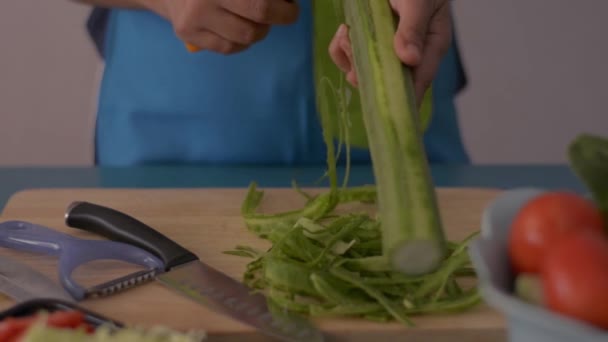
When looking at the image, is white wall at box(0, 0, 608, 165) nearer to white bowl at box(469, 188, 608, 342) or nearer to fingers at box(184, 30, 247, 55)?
fingers at box(184, 30, 247, 55)

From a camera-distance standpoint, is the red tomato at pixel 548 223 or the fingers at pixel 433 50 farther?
the fingers at pixel 433 50

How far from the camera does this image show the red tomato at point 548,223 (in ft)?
1.81

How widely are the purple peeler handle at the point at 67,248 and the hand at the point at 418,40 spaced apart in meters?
0.39

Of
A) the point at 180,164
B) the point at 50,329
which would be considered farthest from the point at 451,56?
the point at 50,329

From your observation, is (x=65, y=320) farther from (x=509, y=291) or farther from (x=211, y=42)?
(x=211, y=42)

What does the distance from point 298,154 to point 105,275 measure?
0.69 meters

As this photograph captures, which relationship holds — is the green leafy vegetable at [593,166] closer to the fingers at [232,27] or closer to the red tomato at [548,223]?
the red tomato at [548,223]

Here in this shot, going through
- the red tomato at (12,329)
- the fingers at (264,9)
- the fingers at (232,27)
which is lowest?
the red tomato at (12,329)

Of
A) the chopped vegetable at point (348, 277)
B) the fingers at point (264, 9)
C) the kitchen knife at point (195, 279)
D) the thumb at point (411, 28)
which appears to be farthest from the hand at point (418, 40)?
the kitchen knife at point (195, 279)

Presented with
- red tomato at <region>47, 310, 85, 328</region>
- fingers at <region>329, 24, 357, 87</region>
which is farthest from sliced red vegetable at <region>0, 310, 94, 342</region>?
fingers at <region>329, 24, 357, 87</region>

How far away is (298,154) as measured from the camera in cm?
167

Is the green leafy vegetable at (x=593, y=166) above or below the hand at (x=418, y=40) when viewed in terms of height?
above

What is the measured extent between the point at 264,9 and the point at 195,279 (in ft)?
1.59

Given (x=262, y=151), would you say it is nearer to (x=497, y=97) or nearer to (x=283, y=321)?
(x=283, y=321)
